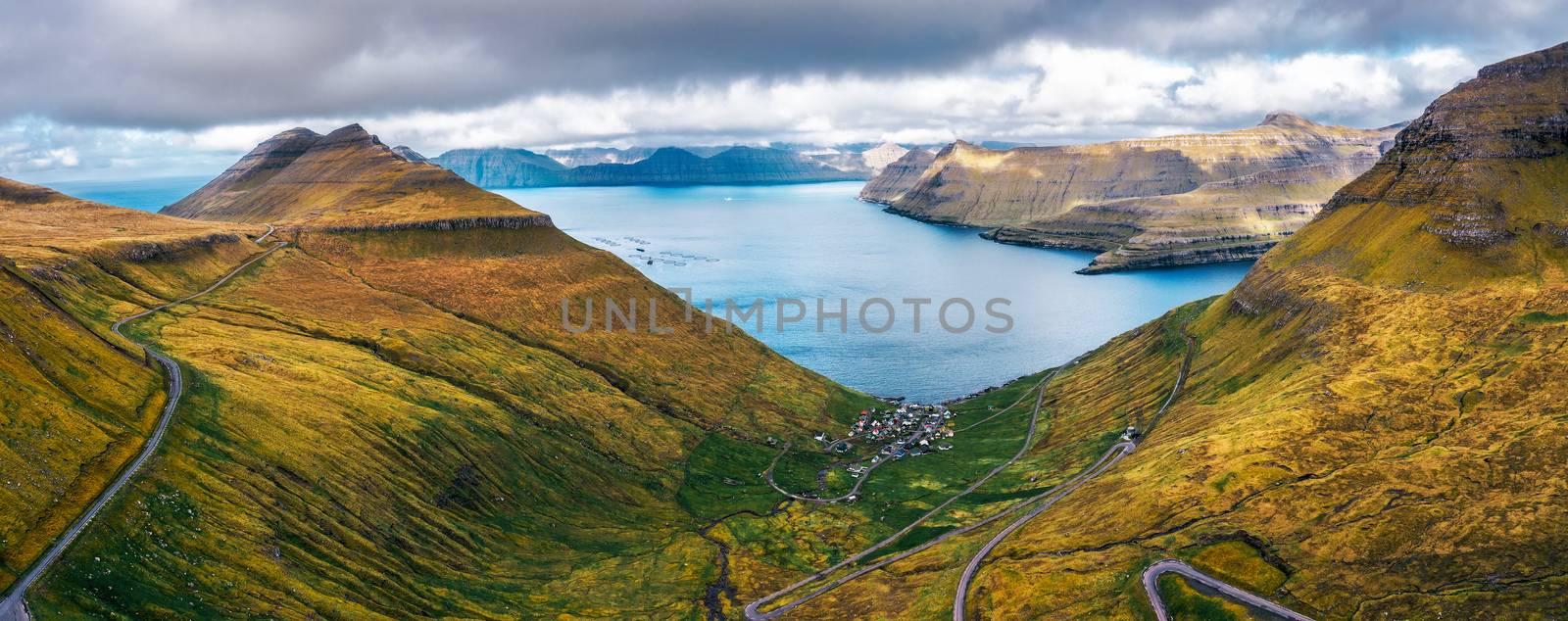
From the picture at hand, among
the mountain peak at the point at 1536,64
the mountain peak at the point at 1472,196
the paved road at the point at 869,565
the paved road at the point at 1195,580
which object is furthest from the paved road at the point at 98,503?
the mountain peak at the point at 1536,64

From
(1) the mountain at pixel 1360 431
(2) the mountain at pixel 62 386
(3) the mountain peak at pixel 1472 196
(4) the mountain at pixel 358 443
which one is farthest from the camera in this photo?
(3) the mountain peak at pixel 1472 196

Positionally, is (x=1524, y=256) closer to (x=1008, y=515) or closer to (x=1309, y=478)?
(x=1309, y=478)

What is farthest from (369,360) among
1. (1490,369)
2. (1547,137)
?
(1547,137)

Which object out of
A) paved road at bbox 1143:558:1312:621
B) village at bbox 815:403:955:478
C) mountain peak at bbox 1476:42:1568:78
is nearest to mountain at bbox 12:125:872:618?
village at bbox 815:403:955:478

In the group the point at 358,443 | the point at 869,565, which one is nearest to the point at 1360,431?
the point at 869,565

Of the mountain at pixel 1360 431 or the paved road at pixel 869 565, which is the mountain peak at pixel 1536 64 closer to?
the mountain at pixel 1360 431

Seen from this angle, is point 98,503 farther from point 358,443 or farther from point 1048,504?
point 1048,504
